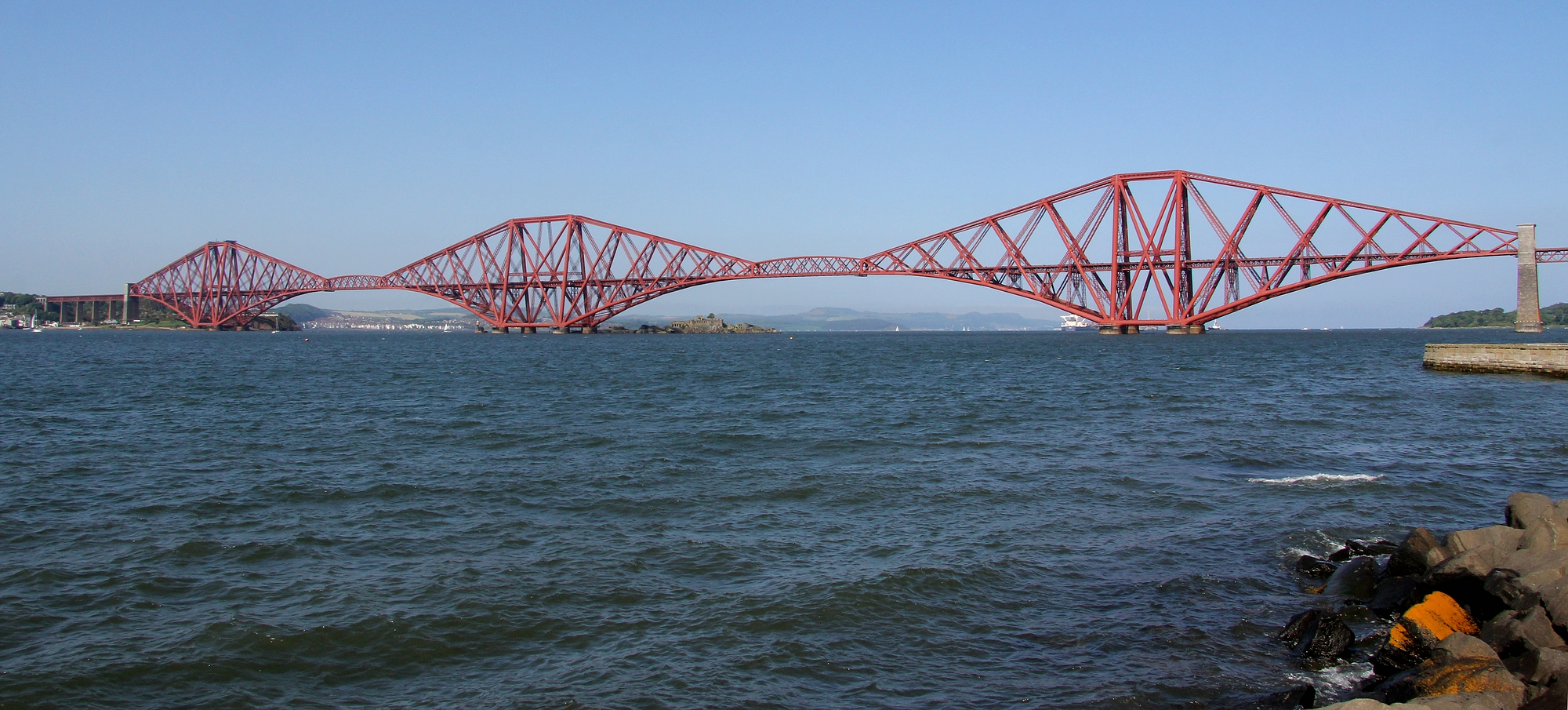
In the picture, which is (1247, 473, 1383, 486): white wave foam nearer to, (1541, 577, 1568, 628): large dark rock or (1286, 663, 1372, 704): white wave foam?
(1541, 577, 1568, 628): large dark rock

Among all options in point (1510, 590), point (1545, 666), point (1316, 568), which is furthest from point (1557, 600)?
point (1316, 568)

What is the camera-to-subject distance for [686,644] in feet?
24.6

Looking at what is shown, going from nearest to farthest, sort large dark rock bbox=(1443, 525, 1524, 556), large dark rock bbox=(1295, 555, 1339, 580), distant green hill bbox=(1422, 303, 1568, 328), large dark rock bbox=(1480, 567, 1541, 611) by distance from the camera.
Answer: large dark rock bbox=(1480, 567, 1541, 611)
large dark rock bbox=(1443, 525, 1524, 556)
large dark rock bbox=(1295, 555, 1339, 580)
distant green hill bbox=(1422, 303, 1568, 328)

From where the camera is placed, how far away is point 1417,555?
9.11 meters

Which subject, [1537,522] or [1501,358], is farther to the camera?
[1501,358]

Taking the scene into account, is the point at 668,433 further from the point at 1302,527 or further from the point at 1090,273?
the point at 1090,273

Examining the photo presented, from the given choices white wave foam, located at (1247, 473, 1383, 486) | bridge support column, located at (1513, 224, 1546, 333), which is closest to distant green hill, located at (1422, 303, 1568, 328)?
bridge support column, located at (1513, 224, 1546, 333)

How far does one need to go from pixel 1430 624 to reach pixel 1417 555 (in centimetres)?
194

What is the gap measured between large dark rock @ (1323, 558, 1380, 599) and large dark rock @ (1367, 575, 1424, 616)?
86 mm

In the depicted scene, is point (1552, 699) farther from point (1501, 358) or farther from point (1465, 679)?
point (1501, 358)

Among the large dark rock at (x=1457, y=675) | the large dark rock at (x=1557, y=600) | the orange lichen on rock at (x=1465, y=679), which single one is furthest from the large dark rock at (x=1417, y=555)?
the orange lichen on rock at (x=1465, y=679)

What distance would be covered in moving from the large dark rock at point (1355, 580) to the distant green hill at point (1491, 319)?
189 metres

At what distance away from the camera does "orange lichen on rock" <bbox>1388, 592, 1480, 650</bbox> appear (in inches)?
272

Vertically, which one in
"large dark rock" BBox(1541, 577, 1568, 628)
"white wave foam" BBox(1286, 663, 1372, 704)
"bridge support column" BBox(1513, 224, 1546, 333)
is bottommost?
"white wave foam" BBox(1286, 663, 1372, 704)
